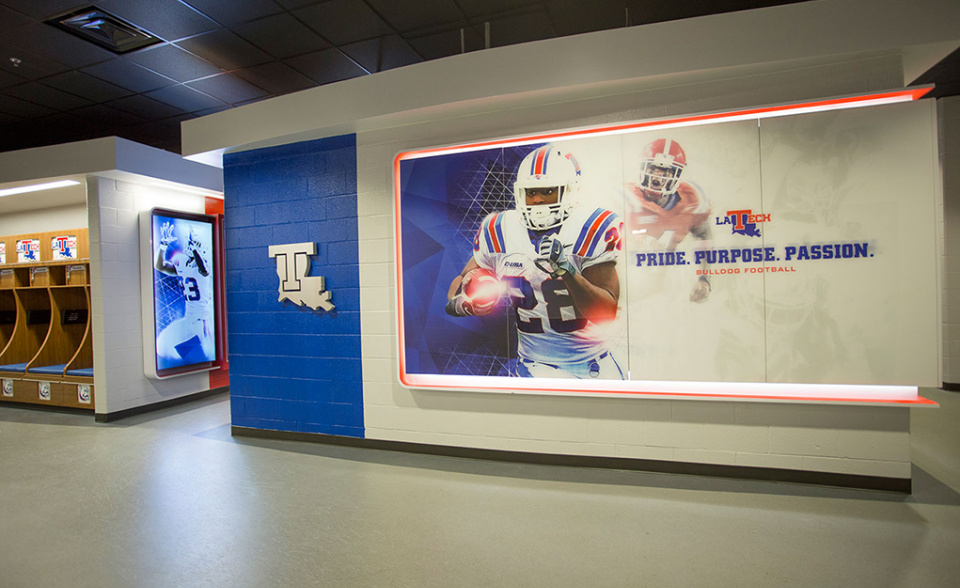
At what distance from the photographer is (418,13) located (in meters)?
3.97

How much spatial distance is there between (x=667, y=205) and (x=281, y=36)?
378 cm

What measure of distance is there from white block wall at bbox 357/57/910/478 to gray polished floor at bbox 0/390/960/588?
0.59 feet

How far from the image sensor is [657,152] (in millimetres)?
3059

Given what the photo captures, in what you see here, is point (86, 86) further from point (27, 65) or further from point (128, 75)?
point (128, 75)

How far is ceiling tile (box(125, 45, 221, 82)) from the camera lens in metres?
4.48

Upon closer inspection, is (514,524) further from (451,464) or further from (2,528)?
(2,528)

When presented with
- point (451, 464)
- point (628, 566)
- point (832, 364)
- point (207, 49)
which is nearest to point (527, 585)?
point (628, 566)

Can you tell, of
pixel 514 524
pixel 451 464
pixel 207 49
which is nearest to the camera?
pixel 514 524

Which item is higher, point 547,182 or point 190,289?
point 547,182

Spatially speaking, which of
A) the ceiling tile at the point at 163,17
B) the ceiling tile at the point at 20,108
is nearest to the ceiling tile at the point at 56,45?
the ceiling tile at the point at 163,17

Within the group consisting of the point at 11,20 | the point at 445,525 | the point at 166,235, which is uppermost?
→ the point at 11,20

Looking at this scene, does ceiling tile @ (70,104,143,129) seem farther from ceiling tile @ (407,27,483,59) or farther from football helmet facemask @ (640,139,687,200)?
football helmet facemask @ (640,139,687,200)

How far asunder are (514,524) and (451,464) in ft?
3.14

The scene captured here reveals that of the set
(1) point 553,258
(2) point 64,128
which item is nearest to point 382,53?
(1) point 553,258
